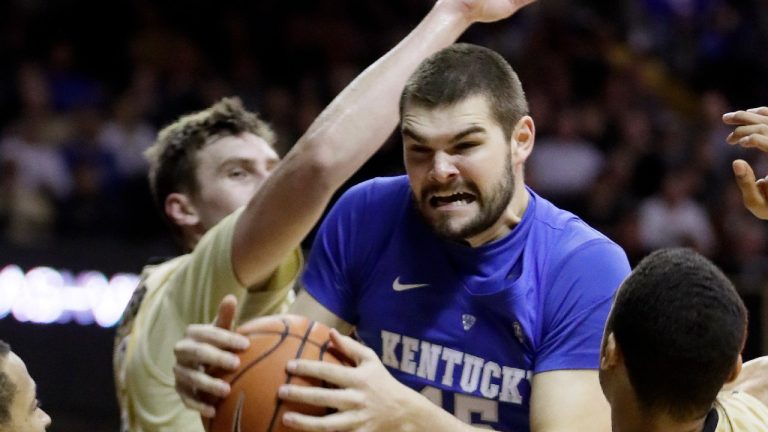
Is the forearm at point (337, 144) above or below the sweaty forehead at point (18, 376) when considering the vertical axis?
above

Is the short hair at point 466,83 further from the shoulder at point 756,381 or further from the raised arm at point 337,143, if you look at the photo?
the shoulder at point 756,381

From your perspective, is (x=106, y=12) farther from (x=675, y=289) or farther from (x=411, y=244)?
(x=675, y=289)

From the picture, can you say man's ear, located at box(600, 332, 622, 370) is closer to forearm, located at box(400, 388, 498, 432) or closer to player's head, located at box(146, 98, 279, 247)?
forearm, located at box(400, 388, 498, 432)

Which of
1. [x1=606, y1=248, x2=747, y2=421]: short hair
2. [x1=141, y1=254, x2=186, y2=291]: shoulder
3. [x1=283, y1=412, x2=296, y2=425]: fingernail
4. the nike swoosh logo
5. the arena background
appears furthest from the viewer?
the arena background

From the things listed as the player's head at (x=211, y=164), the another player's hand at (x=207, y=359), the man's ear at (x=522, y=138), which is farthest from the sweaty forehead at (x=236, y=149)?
the another player's hand at (x=207, y=359)

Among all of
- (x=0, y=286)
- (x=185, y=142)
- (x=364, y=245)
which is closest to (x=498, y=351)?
(x=364, y=245)

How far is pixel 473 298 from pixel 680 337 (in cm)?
85

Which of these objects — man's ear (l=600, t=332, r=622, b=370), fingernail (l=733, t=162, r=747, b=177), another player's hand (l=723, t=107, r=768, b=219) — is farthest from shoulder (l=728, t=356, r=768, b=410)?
man's ear (l=600, t=332, r=622, b=370)

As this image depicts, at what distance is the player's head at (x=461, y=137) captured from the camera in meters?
3.23

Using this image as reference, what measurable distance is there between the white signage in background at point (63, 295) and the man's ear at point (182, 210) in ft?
13.9

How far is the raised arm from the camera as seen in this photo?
3.28m

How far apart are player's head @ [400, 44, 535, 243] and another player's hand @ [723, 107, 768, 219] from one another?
1.85 feet

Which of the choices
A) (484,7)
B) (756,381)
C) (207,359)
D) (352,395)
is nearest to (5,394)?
(207,359)

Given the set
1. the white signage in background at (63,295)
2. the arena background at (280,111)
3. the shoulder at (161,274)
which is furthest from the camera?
the arena background at (280,111)
